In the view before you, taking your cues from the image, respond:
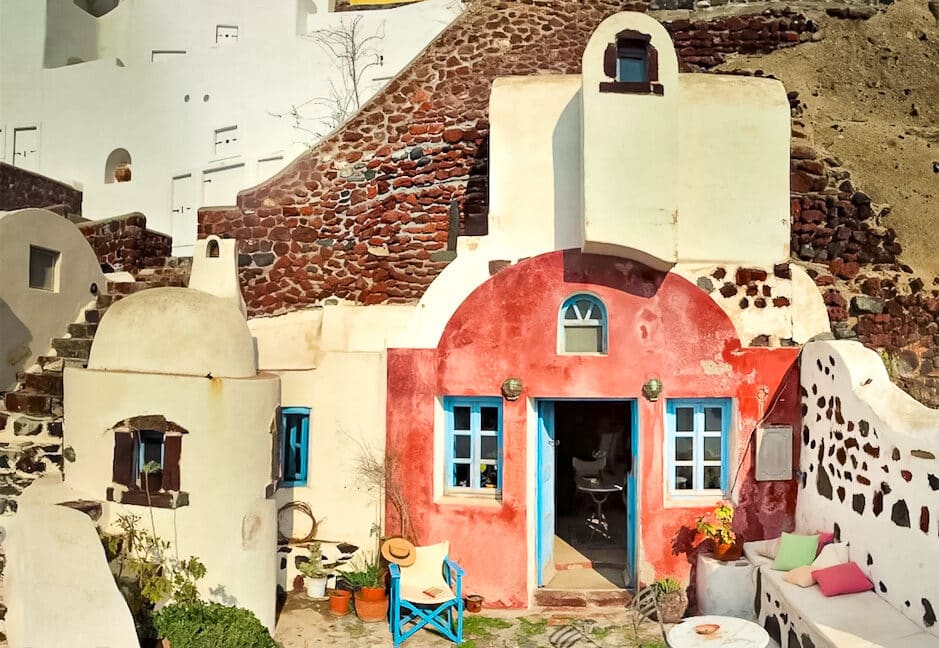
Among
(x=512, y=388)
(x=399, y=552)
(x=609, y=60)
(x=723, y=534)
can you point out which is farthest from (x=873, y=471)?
(x=609, y=60)

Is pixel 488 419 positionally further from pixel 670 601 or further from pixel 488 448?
pixel 670 601

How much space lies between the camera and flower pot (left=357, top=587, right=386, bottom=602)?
7.93m

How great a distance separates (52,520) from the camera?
21.0 feet

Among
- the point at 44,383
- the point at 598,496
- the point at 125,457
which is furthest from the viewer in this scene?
the point at 598,496

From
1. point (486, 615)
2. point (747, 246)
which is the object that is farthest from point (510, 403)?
point (747, 246)

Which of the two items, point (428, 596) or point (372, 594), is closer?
point (428, 596)

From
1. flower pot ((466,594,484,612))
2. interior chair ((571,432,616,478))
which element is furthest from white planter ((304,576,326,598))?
interior chair ((571,432,616,478))

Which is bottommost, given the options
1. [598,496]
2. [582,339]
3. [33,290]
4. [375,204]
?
[598,496]

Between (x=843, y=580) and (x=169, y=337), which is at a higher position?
(x=169, y=337)

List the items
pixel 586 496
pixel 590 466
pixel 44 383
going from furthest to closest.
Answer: pixel 586 496, pixel 590 466, pixel 44 383

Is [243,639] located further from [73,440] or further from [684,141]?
[684,141]

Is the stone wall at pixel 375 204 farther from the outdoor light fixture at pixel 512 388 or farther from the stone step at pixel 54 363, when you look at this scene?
the stone step at pixel 54 363

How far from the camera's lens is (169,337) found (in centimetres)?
701

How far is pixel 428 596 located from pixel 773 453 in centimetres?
392
